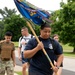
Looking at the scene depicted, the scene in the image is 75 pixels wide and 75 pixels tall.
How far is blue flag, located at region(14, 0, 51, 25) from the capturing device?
5.38 metres

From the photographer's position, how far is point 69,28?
39562mm

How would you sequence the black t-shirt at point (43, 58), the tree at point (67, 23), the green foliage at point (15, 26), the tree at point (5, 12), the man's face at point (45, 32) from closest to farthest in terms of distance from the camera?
the man's face at point (45, 32), the black t-shirt at point (43, 58), the tree at point (67, 23), the green foliage at point (15, 26), the tree at point (5, 12)

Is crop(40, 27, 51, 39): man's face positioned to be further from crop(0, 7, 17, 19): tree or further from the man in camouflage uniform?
crop(0, 7, 17, 19): tree

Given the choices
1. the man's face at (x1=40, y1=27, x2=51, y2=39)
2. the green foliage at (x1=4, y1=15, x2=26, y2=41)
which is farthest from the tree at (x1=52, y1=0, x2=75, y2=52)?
the man's face at (x1=40, y1=27, x2=51, y2=39)

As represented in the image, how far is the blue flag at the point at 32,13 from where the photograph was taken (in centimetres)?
538

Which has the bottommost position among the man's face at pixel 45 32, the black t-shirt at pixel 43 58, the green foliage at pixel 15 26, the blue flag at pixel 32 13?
the green foliage at pixel 15 26

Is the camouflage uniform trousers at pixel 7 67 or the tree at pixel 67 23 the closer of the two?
the camouflage uniform trousers at pixel 7 67

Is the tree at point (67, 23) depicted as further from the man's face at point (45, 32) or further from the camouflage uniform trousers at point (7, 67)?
the man's face at point (45, 32)

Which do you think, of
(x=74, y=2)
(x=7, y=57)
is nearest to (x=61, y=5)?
(x=74, y=2)

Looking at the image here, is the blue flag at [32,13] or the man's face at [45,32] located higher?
the blue flag at [32,13]

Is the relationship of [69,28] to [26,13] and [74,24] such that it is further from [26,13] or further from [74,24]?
[26,13]

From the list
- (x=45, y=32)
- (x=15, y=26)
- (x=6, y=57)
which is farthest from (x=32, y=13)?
(x=15, y=26)

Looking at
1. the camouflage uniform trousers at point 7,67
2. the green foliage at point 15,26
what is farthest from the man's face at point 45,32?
the green foliage at point 15,26

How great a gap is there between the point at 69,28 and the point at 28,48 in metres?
34.5
